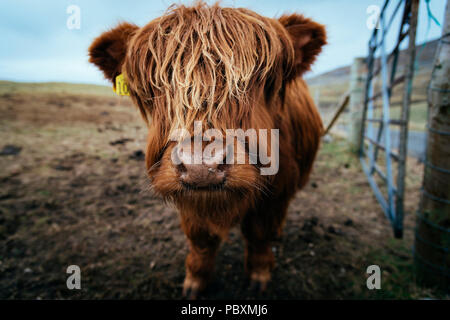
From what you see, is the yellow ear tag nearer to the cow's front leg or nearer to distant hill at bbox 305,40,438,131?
the cow's front leg

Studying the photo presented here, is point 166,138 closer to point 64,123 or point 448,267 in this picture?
point 448,267

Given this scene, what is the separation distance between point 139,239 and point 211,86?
8.06 feet

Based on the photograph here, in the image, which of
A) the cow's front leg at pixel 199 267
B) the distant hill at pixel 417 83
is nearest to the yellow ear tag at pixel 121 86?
the cow's front leg at pixel 199 267

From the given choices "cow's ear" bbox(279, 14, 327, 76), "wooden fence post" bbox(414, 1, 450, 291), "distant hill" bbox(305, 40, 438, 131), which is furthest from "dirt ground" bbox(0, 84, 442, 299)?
"distant hill" bbox(305, 40, 438, 131)

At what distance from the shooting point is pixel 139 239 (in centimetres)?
298

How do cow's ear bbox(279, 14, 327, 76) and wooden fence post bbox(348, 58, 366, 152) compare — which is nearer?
cow's ear bbox(279, 14, 327, 76)

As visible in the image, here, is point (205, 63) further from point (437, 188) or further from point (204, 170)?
point (437, 188)

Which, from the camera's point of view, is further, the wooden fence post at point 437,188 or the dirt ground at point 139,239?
the dirt ground at point 139,239

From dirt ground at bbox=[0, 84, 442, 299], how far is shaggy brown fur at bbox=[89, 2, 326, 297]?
582 mm

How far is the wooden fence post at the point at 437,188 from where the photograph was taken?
182 cm

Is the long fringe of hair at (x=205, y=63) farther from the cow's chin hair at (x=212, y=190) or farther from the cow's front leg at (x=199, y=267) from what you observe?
the cow's front leg at (x=199, y=267)

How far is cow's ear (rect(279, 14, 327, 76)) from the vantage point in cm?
168

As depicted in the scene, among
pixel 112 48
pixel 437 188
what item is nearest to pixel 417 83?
pixel 437 188

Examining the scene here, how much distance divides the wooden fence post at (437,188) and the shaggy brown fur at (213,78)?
1038 millimetres
